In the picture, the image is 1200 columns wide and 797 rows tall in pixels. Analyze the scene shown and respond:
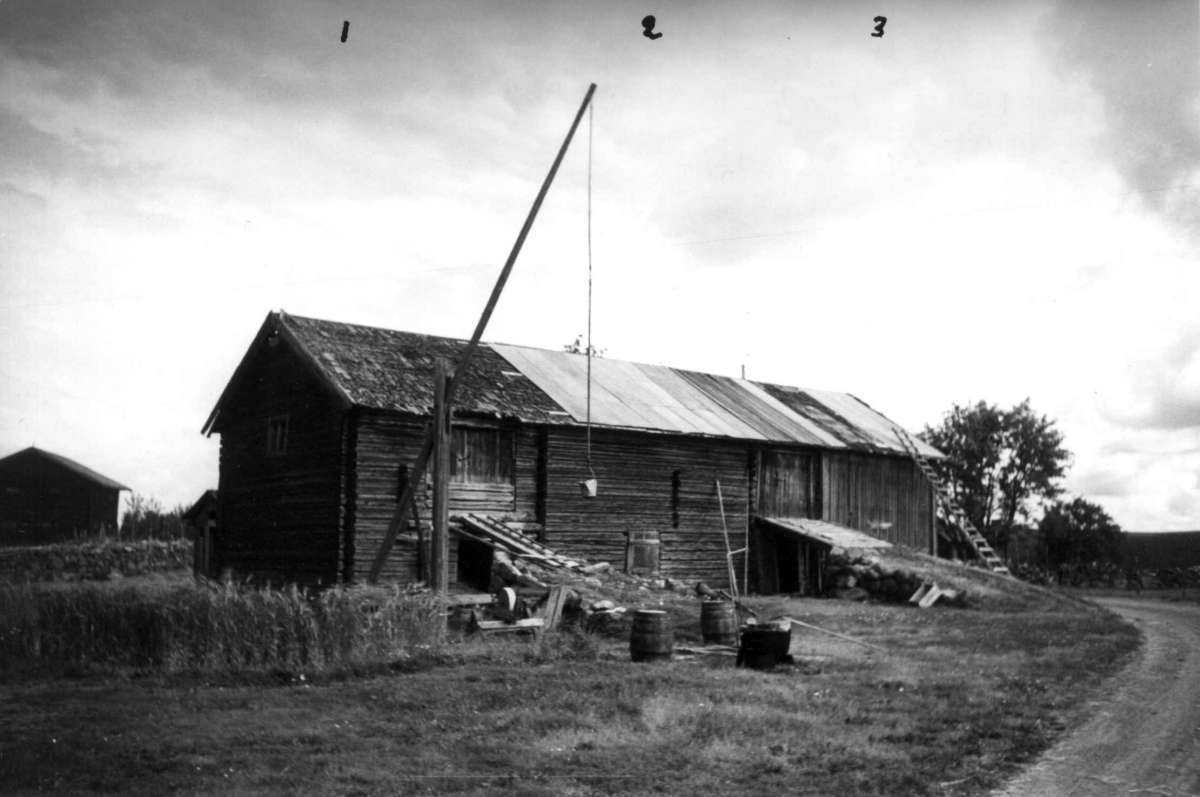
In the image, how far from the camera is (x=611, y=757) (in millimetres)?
10414

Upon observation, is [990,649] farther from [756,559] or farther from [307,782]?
[756,559]

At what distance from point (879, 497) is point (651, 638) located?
24.1 metres

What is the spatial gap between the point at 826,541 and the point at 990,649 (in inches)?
508

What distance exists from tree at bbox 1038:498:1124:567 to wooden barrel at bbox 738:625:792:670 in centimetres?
4322

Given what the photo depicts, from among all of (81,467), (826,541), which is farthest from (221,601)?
(81,467)

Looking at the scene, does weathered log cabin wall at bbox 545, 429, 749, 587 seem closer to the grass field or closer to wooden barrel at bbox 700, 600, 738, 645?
wooden barrel at bbox 700, 600, 738, 645

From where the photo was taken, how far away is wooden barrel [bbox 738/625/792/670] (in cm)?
1622

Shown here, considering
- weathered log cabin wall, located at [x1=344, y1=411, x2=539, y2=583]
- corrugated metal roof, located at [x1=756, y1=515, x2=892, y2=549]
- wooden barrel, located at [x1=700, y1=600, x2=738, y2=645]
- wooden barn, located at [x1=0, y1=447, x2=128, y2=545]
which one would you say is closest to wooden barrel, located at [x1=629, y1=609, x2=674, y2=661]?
wooden barrel, located at [x1=700, y1=600, x2=738, y2=645]

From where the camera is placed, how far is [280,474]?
2838cm

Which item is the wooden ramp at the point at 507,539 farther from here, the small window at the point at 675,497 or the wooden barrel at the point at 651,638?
the wooden barrel at the point at 651,638

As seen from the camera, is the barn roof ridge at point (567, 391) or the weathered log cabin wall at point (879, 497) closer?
the barn roof ridge at point (567, 391)

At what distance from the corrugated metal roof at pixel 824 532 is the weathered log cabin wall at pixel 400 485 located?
9244mm

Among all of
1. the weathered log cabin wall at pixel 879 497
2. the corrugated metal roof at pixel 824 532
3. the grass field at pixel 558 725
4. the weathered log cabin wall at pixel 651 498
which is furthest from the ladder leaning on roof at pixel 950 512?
the grass field at pixel 558 725

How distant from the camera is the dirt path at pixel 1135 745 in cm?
930
